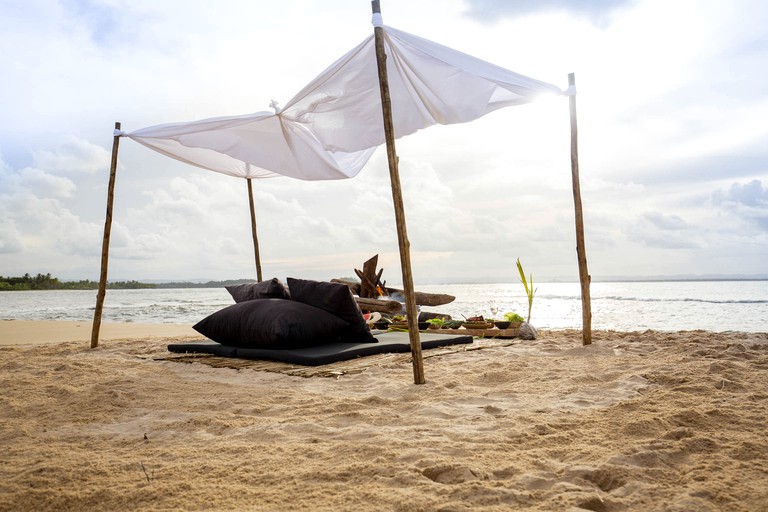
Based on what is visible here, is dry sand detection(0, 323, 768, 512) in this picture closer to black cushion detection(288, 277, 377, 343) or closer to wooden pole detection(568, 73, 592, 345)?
black cushion detection(288, 277, 377, 343)

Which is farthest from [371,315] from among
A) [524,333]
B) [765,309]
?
[765,309]

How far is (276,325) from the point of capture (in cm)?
442

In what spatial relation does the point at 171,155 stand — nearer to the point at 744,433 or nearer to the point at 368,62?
the point at 368,62

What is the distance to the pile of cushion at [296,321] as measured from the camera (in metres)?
4.46

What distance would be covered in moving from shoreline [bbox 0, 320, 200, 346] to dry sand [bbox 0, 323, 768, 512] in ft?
10.9

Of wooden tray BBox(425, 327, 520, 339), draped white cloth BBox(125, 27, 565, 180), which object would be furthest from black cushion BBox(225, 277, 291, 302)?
wooden tray BBox(425, 327, 520, 339)

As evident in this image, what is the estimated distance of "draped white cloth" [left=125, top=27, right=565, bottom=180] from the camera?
406cm

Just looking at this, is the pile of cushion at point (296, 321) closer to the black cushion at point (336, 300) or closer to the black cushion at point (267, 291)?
the black cushion at point (336, 300)

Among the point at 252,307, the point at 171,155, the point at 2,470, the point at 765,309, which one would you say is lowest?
the point at 765,309

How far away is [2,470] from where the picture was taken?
196cm

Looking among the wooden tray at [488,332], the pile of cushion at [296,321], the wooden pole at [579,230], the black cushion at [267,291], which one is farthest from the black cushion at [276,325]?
the wooden pole at [579,230]

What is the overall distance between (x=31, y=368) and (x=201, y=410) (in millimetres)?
2291

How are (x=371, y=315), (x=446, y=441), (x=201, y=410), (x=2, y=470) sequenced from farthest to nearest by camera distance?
(x=371, y=315), (x=201, y=410), (x=446, y=441), (x=2, y=470)

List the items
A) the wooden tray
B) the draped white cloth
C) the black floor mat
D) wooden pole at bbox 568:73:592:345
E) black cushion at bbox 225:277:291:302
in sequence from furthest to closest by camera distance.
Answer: the wooden tray < black cushion at bbox 225:277:291:302 < wooden pole at bbox 568:73:592:345 < the black floor mat < the draped white cloth
